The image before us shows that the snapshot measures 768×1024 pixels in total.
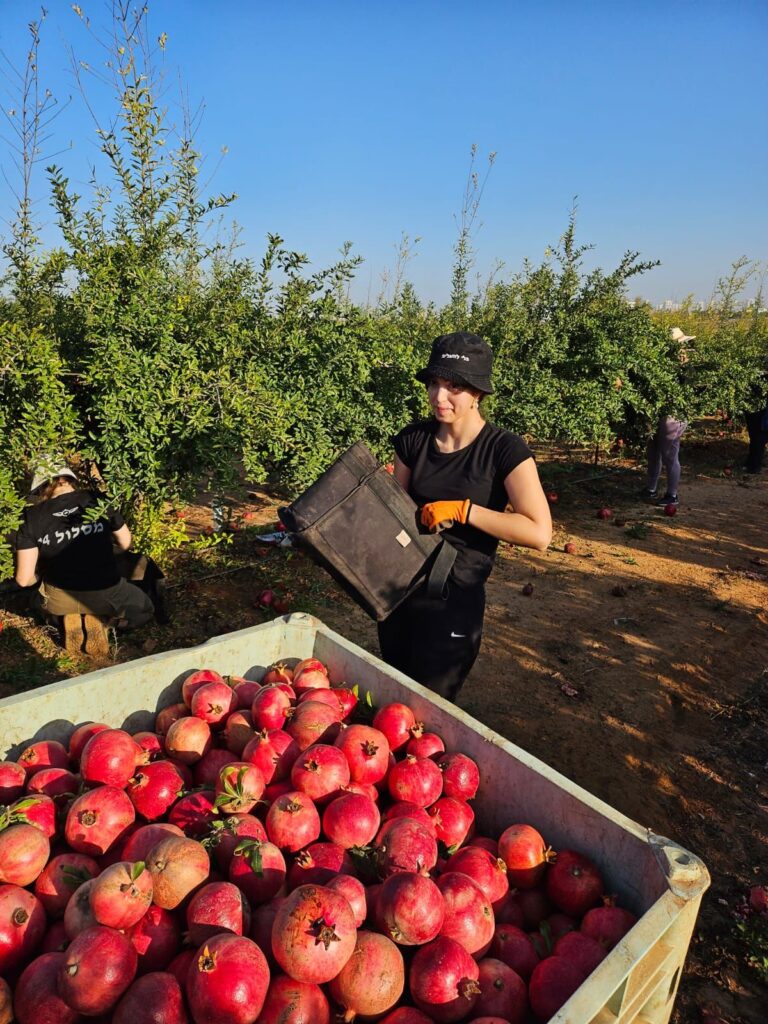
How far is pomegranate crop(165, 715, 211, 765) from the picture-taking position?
2.10 m

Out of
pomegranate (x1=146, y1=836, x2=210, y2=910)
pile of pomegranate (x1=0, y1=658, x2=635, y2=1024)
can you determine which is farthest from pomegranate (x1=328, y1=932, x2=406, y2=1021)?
pomegranate (x1=146, y1=836, x2=210, y2=910)

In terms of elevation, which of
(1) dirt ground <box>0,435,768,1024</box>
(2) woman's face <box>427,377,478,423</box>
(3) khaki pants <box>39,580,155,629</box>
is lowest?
(1) dirt ground <box>0,435,768,1024</box>

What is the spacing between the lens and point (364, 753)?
6.57 ft

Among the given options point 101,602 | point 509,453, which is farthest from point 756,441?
point 101,602

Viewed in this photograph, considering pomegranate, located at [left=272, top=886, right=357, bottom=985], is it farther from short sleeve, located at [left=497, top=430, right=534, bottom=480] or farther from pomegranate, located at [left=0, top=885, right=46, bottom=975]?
short sleeve, located at [left=497, top=430, right=534, bottom=480]

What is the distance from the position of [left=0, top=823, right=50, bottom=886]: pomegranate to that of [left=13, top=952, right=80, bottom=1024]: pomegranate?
0.82ft

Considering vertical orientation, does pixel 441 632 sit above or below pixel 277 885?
above

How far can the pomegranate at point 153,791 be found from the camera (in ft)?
6.05

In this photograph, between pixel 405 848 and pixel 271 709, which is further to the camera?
pixel 271 709

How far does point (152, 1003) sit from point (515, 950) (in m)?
0.89

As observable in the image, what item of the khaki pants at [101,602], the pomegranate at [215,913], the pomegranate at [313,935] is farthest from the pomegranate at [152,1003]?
the khaki pants at [101,602]

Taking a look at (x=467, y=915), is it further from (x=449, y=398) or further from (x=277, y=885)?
(x=449, y=398)

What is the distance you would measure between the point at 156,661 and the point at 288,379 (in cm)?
344

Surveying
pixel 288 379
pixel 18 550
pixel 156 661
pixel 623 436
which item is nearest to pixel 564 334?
pixel 623 436
